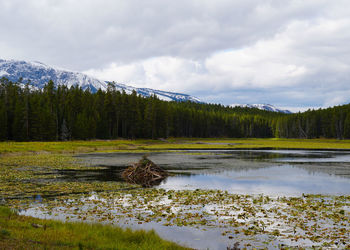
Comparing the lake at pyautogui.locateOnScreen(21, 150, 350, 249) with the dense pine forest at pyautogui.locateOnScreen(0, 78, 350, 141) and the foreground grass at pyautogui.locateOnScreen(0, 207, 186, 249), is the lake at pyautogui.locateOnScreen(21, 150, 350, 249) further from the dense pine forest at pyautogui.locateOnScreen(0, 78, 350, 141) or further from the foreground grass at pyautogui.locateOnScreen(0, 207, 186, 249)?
the dense pine forest at pyautogui.locateOnScreen(0, 78, 350, 141)

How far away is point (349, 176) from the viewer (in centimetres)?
3356

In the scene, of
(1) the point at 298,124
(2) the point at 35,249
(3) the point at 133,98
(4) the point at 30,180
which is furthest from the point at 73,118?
(1) the point at 298,124

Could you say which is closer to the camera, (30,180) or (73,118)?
(30,180)

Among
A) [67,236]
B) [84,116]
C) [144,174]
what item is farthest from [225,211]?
[84,116]

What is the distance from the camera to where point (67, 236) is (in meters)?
11.8

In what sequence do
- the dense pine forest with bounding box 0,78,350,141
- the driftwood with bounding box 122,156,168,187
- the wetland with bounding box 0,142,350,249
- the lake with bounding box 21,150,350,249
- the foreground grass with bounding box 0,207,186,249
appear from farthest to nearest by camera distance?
the dense pine forest with bounding box 0,78,350,141
the driftwood with bounding box 122,156,168,187
the wetland with bounding box 0,142,350,249
the lake with bounding box 21,150,350,249
the foreground grass with bounding box 0,207,186,249

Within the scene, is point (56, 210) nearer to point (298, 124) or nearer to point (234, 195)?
point (234, 195)

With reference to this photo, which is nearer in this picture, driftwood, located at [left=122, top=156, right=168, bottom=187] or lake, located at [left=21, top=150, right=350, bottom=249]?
lake, located at [left=21, top=150, right=350, bottom=249]

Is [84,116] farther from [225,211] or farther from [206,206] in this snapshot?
[225,211]

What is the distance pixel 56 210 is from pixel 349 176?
3104cm

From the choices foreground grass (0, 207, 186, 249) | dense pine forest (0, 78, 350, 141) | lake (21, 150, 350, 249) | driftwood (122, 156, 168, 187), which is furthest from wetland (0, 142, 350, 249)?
dense pine forest (0, 78, 350, 141)

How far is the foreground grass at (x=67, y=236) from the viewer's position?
34.8 ft

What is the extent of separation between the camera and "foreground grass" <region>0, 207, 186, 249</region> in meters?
10.6

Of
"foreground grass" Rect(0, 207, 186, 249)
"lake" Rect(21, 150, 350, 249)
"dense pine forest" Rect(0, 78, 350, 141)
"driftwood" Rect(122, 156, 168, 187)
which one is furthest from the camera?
"dense pine forest" Rect(0, 78, 350, 141)
